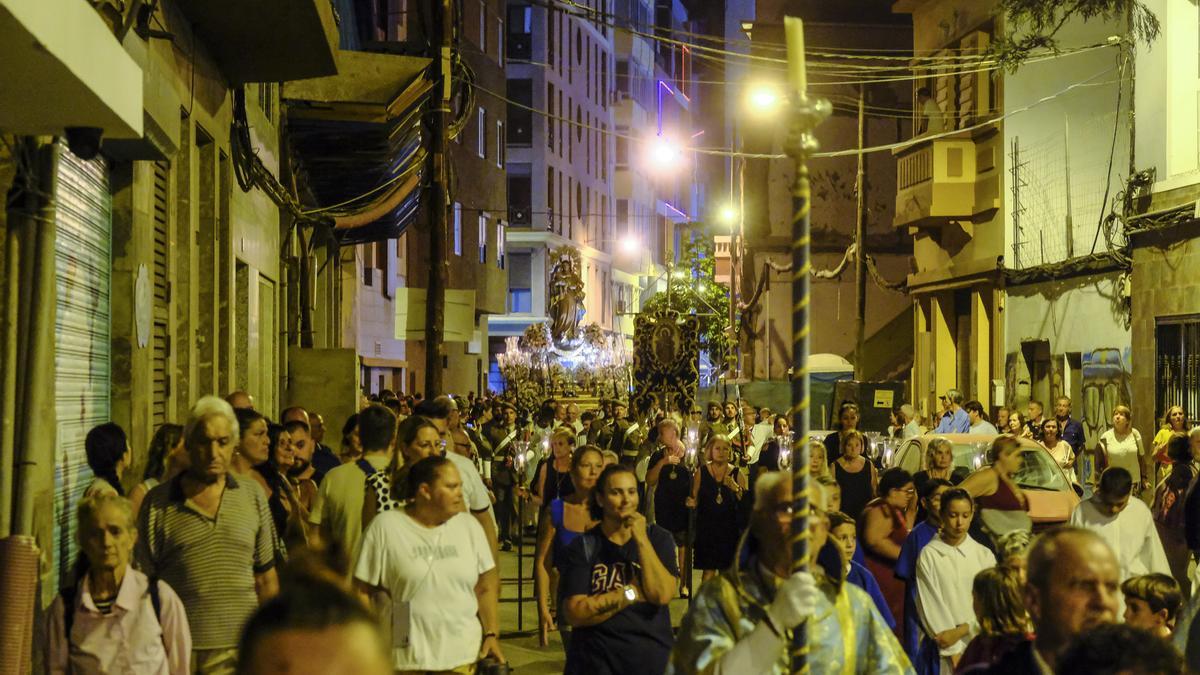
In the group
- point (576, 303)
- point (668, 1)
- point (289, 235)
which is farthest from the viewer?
point (668, 1)

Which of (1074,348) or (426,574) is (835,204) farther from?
(426,574)

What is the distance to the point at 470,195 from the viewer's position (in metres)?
52.6

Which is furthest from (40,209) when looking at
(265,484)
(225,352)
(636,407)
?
(636,407)

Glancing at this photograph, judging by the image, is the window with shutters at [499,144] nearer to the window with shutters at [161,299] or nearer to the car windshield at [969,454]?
the car windshield at [969,454]

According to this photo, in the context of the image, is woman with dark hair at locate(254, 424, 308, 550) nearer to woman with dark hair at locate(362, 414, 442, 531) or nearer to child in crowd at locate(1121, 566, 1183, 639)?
woman with dark hair at locate(362, 414, 442, 531)

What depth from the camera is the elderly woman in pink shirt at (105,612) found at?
6402 mm

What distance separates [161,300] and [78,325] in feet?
10.8

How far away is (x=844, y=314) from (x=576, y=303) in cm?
1816

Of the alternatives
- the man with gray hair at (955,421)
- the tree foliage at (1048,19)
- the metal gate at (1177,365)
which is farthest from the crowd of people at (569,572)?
the tree foliage at (1048,19)

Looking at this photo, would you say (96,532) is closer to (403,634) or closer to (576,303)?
(403,634)

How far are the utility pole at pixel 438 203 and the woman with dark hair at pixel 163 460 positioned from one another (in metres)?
11.8

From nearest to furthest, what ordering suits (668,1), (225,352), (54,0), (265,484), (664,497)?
(54,0) → (265,484) → (664,497) → (225,352) → (668,1)

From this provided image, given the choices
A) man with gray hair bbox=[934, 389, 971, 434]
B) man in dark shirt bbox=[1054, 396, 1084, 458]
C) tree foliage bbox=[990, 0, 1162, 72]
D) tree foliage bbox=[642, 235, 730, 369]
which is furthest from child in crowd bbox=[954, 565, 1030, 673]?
tree foliage bbox=[642, 235, 730, 369]

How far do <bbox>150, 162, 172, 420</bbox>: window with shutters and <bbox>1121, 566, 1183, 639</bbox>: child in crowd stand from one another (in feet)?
28.0
